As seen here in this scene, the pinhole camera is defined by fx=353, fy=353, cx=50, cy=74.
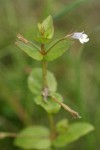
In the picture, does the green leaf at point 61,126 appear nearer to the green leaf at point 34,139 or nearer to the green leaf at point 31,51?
the green leaf at point 34,139

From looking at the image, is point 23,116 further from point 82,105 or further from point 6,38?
point 6,38

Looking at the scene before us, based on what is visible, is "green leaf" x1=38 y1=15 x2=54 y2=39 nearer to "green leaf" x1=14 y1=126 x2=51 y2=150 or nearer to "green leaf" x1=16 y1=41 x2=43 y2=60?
"green leaf" x1=16 y1=41 x2=43 y2=60

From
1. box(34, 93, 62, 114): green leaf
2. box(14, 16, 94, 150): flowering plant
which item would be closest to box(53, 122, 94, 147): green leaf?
box(14, 16, 94, 150): flowering plant

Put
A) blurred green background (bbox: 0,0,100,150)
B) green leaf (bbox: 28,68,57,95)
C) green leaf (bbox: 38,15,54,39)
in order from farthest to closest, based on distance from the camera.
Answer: blurred green background (bbox: 0,0,100,150) → green leaf (bbox: 28,68,57,95) → green leaf (bbox: 38,15,54,39)

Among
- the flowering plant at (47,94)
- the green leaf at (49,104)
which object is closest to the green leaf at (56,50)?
the flowering plant at (47,94)

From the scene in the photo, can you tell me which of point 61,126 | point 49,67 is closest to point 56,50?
point 61,126
